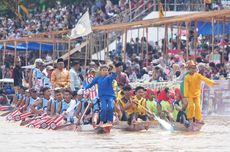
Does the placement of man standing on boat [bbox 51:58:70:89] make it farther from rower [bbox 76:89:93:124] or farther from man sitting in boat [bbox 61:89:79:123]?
rower [bbox 76:89:93:124]

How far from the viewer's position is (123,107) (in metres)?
21.9

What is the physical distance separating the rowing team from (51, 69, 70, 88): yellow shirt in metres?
1.71

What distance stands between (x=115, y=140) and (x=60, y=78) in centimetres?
679

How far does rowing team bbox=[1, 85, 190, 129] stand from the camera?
854 inches

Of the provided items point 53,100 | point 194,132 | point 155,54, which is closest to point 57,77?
point 53,100

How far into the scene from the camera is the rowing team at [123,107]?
854 inches

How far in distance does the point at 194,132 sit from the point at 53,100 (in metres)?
4.29

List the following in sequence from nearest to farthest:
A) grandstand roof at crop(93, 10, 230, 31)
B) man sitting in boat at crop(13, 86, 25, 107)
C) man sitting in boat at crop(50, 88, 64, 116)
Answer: man sitting in boat at crop(50, 88, 64, 116) → grandstand roof at crop(93, 10, 230, 31) → man sitting in boat at crop(13, 86, 25, 107)

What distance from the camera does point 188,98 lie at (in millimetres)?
21578

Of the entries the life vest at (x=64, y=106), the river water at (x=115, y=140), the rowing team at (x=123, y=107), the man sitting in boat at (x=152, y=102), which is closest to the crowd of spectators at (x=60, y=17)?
the rowing team at (x=123, y=107)

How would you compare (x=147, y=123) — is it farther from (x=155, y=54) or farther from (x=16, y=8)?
(x=16, y=8)

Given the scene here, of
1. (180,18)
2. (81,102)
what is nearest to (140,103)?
(81,102)

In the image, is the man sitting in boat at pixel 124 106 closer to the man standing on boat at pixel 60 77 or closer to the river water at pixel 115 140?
the river water at pixel 115 140

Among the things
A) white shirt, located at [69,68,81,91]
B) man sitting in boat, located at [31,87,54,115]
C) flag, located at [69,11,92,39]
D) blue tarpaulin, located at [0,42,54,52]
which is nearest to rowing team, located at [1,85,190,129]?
man sitting in boat, located at [31,87,54,115]
